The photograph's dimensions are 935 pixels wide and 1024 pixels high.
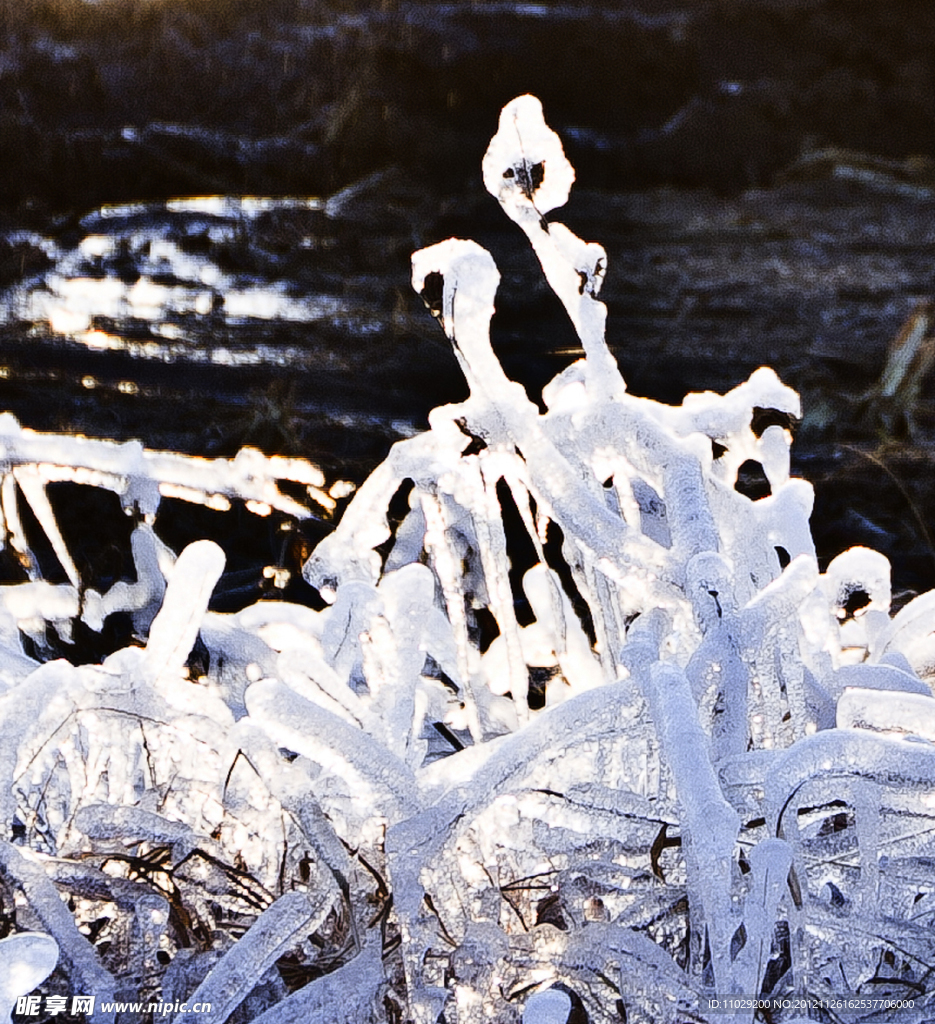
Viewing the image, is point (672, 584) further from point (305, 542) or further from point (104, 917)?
point (305, 542)

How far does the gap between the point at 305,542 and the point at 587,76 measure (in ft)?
1.25

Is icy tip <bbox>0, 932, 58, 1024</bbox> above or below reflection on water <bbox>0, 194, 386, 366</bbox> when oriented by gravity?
above

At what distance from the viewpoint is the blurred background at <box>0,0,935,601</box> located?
0.77m

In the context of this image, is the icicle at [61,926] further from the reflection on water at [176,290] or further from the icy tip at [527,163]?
the reflection on water at [176,290]

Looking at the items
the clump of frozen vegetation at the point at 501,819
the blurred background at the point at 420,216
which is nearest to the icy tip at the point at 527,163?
the clump of frozen vegetation at the point at 501,819

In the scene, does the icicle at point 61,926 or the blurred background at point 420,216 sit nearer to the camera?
the icicle at point 61,926

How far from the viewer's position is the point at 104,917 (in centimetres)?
18

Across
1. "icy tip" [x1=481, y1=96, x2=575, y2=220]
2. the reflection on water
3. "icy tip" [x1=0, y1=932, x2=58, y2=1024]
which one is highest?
"icy tip" [x1=481, y1=96, x2=575, y2=220]

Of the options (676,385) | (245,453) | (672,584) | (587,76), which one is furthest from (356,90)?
(672,584)

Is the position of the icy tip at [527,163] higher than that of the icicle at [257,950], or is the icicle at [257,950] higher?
the icy tip at [527,163]

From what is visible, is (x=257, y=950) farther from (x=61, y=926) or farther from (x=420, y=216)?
(x=420, y=216)

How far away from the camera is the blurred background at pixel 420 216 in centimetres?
77

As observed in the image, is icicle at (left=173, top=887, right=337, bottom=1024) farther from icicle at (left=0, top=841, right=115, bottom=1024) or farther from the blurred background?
the blurred background

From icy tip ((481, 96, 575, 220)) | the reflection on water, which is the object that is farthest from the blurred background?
icy tip ((481, 96, 575, 220))
